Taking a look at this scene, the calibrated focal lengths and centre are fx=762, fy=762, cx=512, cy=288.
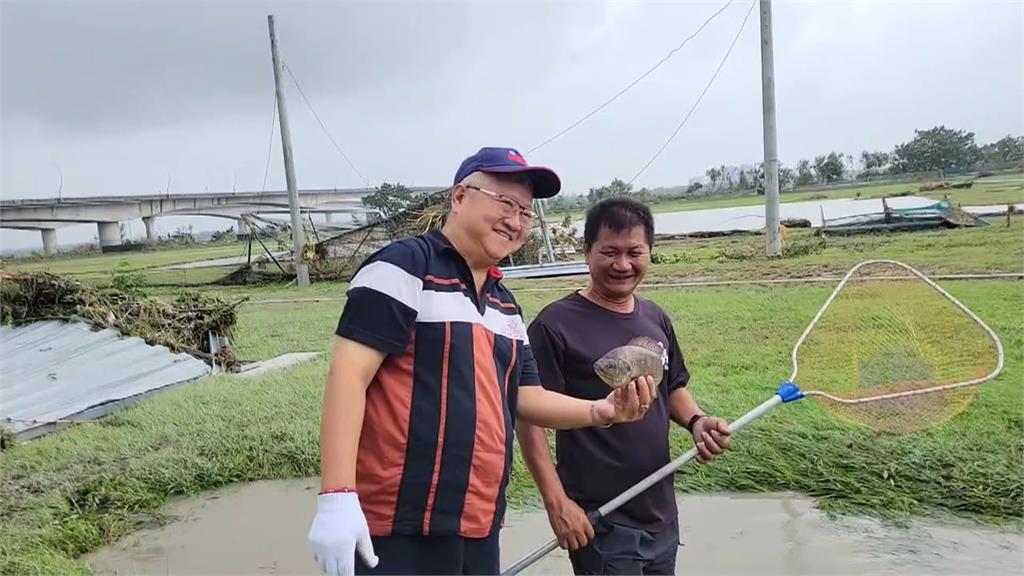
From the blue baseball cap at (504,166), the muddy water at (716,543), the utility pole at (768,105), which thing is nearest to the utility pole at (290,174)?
the utility pole at (768,105)

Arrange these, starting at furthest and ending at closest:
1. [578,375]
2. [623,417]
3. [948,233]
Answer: [948,233] → [578,375] → [623,417]

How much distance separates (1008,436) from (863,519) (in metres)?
1.17

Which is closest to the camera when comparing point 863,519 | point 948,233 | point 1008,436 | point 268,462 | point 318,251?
point 863,519

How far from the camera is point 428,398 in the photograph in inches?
65.4

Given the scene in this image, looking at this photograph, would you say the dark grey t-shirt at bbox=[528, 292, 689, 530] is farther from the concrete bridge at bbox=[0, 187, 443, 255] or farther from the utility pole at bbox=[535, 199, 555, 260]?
the concrete bridge at bbox=[0, 187, 443, 255]

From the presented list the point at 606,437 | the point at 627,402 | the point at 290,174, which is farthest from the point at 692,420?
the point at 290,174

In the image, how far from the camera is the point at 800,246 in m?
17.5

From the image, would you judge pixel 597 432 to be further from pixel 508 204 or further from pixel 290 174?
pixel 290 174

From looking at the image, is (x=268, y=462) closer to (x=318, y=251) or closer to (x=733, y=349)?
(x=733, y=349)

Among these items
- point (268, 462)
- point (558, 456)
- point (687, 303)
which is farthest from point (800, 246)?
point (558, 456)

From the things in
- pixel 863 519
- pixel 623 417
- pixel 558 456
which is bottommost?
pixel 863 519

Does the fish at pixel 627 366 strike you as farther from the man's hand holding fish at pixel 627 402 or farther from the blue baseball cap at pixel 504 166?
the blue baseball cap at pixel 504 166

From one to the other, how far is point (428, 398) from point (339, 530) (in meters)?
0.32

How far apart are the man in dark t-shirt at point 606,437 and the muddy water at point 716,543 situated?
119 centimetres
